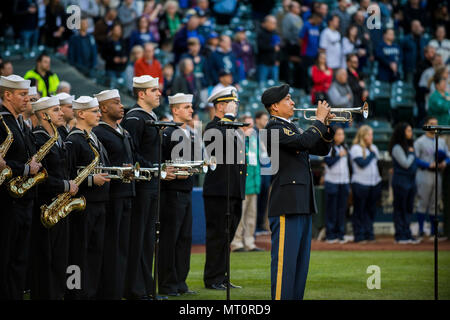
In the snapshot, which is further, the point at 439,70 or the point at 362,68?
the point at 362,68

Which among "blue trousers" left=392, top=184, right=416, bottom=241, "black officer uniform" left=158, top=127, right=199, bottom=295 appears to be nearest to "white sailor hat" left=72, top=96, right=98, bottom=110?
"black officer uniform" left=158, top=127, right=199, bottom=295

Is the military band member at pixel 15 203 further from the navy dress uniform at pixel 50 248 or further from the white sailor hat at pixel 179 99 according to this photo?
the white sailor hat at pixel 179 99

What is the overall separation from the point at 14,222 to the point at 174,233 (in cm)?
272

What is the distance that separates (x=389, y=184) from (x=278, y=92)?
9.56 m

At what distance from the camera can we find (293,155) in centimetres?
862

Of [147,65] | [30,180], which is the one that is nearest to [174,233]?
[30,180]

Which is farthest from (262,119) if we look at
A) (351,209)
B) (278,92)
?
A: (278,92)

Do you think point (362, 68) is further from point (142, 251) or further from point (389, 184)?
point (142, 251)

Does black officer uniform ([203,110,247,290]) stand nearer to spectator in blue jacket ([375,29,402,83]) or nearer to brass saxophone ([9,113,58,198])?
brass saxophone ([9,113,58,198])

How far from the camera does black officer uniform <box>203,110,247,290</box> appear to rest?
1100cm

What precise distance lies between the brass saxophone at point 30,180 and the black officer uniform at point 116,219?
0.90m

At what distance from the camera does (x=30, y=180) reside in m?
8.33

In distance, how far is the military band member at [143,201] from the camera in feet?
32.5

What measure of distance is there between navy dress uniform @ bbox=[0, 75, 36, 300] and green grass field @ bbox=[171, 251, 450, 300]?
2.45 m
